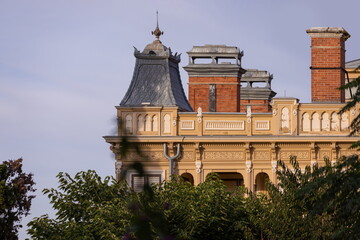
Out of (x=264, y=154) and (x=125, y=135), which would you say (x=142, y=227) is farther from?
(x=264, y=154)

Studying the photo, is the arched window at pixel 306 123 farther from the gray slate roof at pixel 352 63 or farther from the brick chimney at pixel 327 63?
the gray slate roof at pixel 352 63

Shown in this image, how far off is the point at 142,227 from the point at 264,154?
3589 centimetres

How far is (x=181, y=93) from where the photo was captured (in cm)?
4362

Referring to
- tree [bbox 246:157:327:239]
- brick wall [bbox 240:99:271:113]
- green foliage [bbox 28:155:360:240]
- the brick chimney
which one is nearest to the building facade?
the brick chimney

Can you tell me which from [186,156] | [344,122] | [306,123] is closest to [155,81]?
[186,156]

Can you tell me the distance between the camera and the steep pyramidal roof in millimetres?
41531

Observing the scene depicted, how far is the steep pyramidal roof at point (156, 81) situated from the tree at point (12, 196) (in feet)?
23.0

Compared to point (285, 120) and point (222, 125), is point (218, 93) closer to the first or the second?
point (222, 125)

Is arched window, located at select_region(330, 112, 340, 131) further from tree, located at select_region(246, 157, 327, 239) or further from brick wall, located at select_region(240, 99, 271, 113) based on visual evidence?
brick wall, located at select_region(240, 99, 271, 113)

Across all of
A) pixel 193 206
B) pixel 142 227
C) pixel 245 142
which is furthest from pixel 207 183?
pixel 142 227

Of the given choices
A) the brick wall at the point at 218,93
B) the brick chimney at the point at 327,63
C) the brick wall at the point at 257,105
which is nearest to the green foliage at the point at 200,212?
the brick chimney at the point at 327,63

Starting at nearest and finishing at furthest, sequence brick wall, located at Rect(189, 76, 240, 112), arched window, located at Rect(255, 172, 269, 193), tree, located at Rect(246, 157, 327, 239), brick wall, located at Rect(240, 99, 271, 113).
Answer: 1. tree, located at Rect(246, 157, 327, 239)
2. arched window, located at Rect(255, 172, 269, 193)
3. brick wall, located at Rect(189, 76, 240, 112)
4. brick wall, located at Rect(240, 99, 271, 113)

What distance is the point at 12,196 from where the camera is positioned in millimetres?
45688

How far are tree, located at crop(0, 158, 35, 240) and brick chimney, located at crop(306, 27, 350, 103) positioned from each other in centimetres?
1234
